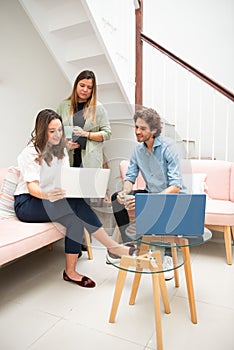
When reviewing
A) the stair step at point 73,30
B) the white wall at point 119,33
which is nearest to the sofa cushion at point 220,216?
the white wall at point 119,33

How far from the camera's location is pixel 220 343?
1.13m

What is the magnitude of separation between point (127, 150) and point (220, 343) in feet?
3.13

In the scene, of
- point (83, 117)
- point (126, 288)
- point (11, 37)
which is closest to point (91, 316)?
point (126, 288)

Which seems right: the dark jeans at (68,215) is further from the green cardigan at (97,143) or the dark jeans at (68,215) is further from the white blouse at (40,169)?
the green cardigan at (97,143)

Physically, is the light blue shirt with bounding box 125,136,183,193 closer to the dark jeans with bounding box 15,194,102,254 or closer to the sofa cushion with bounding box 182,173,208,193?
the dark jeans with bounding box 15,194,102,254

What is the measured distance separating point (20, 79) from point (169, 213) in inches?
95.8

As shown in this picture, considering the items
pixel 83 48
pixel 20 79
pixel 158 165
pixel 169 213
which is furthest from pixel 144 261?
pixel 20 79

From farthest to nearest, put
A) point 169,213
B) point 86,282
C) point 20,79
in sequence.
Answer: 1. point 20,79
2. point 86,282
3. point 169,213

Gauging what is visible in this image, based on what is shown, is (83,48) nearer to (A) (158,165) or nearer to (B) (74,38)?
(B) (74,38)

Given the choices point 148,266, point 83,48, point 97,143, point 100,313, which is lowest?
point 100,313

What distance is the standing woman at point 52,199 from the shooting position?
158 cm

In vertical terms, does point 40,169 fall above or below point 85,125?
below

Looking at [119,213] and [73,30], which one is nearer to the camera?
[119,213]

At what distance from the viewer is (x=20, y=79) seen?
9.27 feet
